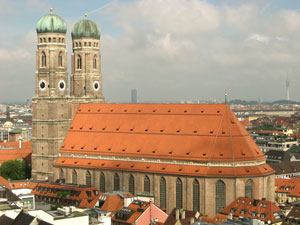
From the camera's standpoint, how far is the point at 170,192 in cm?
10169

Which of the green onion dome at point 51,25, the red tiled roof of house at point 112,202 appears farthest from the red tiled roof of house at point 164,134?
the green onion dome at point 51,25

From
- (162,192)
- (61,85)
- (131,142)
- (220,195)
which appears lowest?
(162,192)

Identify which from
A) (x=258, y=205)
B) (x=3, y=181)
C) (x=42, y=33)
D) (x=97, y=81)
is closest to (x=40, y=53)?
(x=42, y=33)

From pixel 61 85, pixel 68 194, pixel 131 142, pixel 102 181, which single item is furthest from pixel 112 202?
pixel 61 85

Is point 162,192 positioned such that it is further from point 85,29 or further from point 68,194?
point 85,29

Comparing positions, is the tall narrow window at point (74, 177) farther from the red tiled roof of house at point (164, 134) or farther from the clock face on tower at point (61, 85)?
the clock face on tower at point (61, 85)

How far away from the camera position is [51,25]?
118938mm

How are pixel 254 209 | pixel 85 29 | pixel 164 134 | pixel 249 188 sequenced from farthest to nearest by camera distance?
1. pixel 85 29
2. pixel 164 134
3. pixel 249 188
4. pixel 254 209

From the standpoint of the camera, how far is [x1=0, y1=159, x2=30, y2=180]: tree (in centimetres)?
12938

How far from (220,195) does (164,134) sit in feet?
54.3

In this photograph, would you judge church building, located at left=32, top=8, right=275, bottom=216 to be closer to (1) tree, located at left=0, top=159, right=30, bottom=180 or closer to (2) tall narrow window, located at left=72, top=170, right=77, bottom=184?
(2) tall narrow window, located at left=72, top=170, right=77, bottom=184

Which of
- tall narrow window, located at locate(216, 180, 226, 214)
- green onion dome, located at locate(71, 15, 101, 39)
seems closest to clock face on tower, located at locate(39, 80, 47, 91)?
green onion dome, located at locate(71, 15, 101, 39)

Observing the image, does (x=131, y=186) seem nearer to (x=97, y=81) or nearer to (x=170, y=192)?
(x=170, y=192)

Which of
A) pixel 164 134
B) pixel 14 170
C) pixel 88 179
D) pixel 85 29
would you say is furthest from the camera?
pixel 14 170
